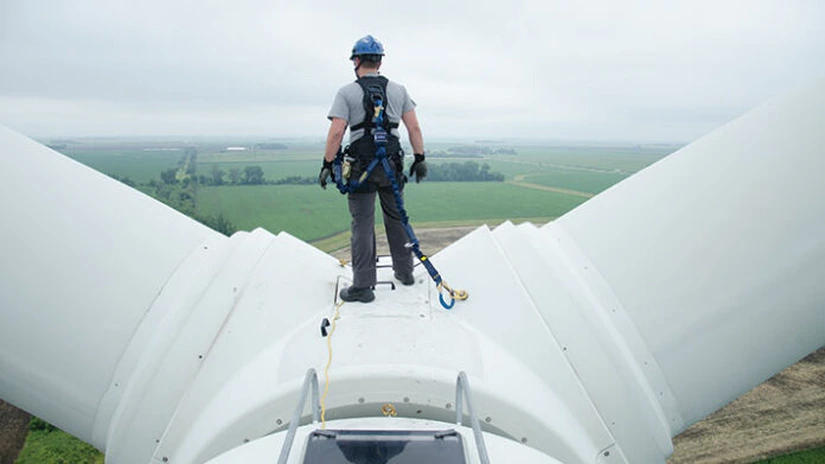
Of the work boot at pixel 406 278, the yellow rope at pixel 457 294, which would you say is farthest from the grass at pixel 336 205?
the yellow rope at pixel 457 294

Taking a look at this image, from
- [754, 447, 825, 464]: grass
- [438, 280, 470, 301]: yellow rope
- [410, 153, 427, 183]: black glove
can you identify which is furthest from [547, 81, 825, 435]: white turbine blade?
[754, 447, 825, 464]: grass

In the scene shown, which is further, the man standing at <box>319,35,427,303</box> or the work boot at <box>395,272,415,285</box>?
the work boot at <box>395,272,415,285</box>

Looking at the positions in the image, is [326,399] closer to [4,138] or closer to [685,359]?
[685,359]

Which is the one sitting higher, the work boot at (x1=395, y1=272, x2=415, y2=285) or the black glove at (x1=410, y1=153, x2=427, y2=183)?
the black glove at (x1=410, y1=153, x2=427, y2=183)

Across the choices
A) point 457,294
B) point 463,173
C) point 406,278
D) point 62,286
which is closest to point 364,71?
point 406,278

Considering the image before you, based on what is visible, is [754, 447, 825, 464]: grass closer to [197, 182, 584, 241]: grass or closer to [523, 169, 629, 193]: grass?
[197, 182, 584, 241]: grass

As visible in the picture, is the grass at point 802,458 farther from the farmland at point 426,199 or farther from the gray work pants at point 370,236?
the gray work pants at point 370,236
